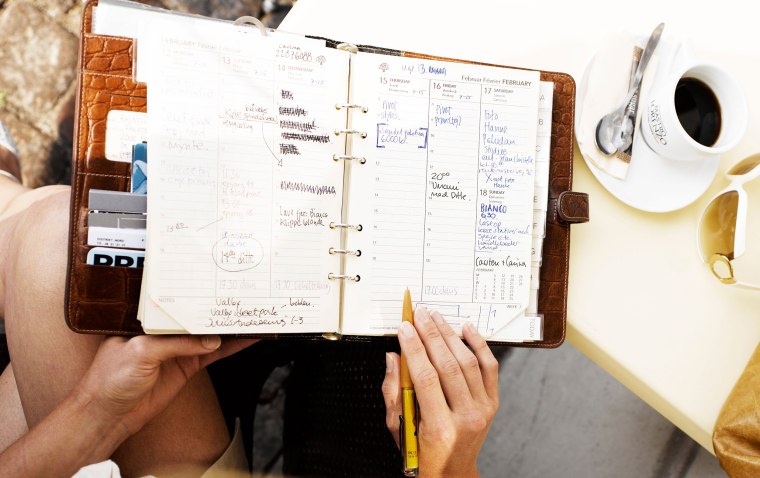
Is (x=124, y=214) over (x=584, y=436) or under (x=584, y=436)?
over

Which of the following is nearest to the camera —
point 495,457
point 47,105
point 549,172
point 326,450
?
point 549,172

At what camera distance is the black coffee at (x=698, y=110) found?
778mm

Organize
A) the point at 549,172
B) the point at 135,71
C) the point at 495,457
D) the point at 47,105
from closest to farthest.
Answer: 1. the point at 135,71
2. the point at 549,172
3. the point at 47,105
4. the point at 495,457

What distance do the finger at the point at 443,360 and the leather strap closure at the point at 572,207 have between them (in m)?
0.25

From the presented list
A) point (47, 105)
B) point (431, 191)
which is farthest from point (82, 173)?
point (47, 105)

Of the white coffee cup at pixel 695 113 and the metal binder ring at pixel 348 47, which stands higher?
the metal binder ring at pixel 348 47

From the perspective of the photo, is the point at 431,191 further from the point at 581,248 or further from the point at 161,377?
the point at 161,377

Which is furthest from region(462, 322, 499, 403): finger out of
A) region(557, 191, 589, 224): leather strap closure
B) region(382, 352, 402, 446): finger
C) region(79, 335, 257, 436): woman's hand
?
region(79, 335, 257, 436): woman's hand

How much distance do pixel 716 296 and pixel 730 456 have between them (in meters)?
0.24

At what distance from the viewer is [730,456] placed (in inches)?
29.6

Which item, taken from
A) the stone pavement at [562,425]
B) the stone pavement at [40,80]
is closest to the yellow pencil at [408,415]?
the stone pavement at [562,425]

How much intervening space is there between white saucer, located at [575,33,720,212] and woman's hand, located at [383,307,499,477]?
1.05 feet

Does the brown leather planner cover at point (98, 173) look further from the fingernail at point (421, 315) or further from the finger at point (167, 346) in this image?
the fingernail at point (421, 315)

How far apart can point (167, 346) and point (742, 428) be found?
2.68 feet
